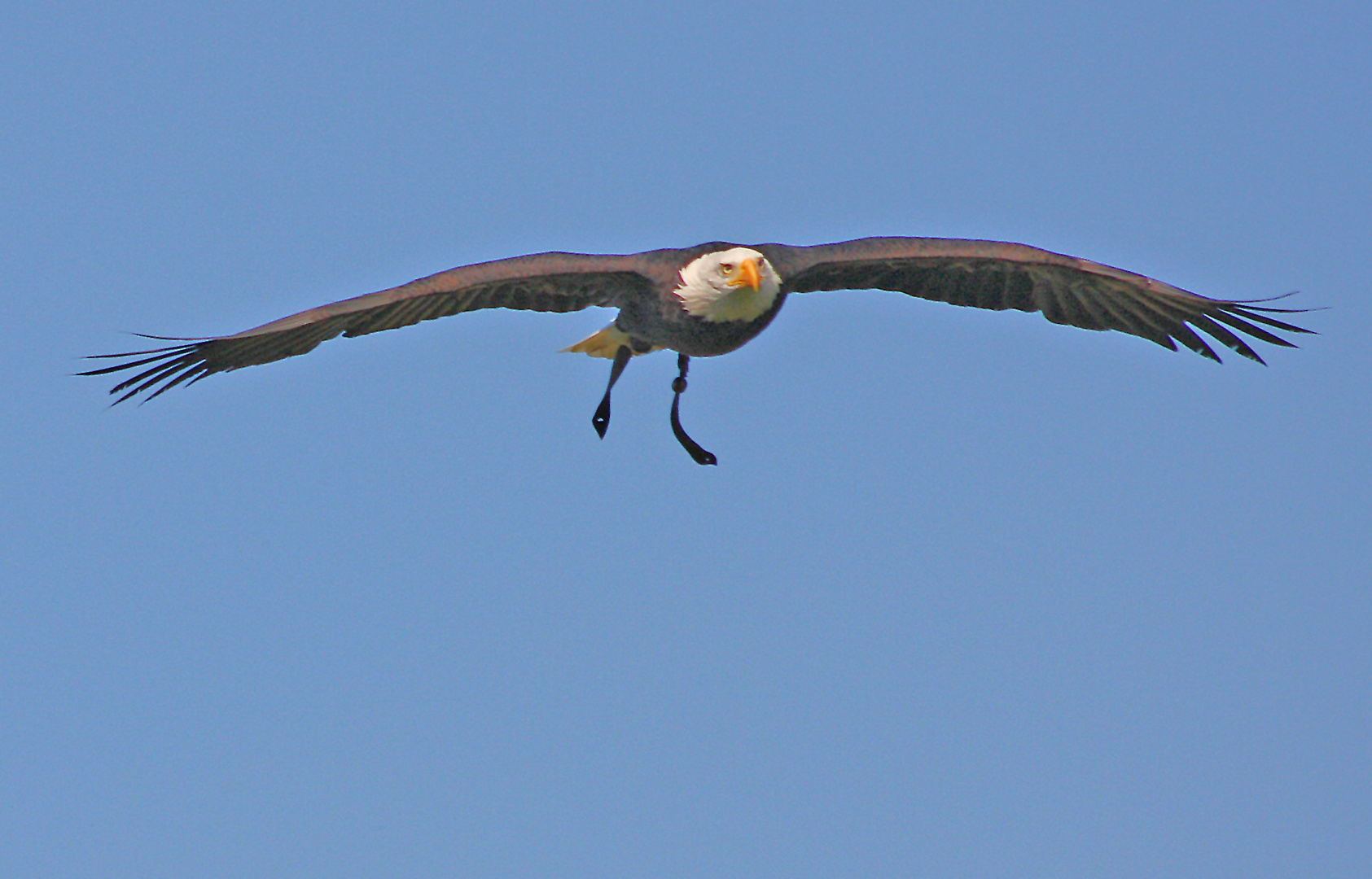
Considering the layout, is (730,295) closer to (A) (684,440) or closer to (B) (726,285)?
(B) (726,285)

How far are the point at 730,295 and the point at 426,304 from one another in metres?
1.84

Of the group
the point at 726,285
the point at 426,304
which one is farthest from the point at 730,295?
the point at 426,304

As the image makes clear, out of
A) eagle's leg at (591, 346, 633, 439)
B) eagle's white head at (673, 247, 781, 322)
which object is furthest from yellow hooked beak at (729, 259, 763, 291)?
eagle's leg at (591, 346, 633, 439)

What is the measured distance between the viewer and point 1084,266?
1120cm

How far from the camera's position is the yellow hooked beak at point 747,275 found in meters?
10.2

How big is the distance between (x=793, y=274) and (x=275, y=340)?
318cm

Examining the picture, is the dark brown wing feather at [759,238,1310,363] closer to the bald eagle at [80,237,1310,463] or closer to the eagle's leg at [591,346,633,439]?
the bald eagle at [80,237,1310,463]

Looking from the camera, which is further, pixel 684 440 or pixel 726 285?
pixel 684 440

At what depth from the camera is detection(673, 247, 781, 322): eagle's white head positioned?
10234mm

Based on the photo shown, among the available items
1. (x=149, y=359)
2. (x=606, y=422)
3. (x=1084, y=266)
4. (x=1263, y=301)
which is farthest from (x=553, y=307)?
(x=1263, y=301)

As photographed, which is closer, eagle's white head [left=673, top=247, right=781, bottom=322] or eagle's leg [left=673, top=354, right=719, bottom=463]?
eagle's white head [left=673, top=247, right=781, bottom=322]

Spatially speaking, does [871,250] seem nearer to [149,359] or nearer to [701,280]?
[701,280]

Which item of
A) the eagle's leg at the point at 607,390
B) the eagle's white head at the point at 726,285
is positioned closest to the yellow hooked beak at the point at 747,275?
the eagle's white head at the point at 726,285

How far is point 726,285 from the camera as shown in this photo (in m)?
10.3
